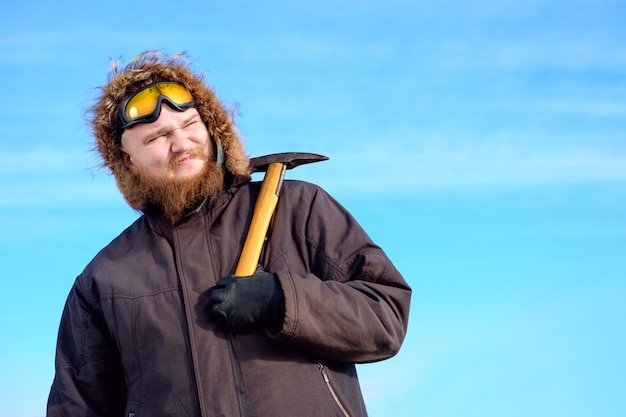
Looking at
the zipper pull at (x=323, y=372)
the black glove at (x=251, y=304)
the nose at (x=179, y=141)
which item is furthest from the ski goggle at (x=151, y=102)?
the zipper pull at (x=323, y=372)

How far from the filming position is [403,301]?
148 inches

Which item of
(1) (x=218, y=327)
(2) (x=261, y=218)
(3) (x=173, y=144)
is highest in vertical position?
(3) (x=173, y=144)

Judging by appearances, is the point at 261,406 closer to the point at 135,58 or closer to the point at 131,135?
the point at 131,135

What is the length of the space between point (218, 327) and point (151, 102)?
123cm

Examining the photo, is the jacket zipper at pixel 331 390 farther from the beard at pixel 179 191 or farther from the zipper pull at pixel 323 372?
the beard at pixel 179 191

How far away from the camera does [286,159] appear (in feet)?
13.5

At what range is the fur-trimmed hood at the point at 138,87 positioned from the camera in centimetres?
416

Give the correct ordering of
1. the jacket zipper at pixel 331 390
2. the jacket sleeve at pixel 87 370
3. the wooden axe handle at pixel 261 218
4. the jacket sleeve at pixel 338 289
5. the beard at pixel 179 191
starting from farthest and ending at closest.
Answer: the jacket sleeve at pixel 87 370, the beard at pixel 179 191, the wooden axe handle at pixel 261 218, the jacket zipper at pixel 331 390, the jacket sleeve at pixel 338 289

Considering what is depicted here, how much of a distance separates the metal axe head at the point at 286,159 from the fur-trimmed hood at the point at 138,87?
6 centimetres

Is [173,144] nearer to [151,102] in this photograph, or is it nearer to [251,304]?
[151,102]

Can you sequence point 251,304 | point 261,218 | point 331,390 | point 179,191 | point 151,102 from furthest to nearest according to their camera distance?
point 151,102 → point 179,191 → point 261,218 → point 331,390 → point 251,304

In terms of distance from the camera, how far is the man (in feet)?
11.5

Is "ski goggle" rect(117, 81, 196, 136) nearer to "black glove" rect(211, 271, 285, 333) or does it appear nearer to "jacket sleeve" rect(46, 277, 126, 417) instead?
"jacket sleeve" rect(46, 277, 126, 417)

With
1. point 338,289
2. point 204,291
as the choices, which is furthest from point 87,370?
point 338,289
